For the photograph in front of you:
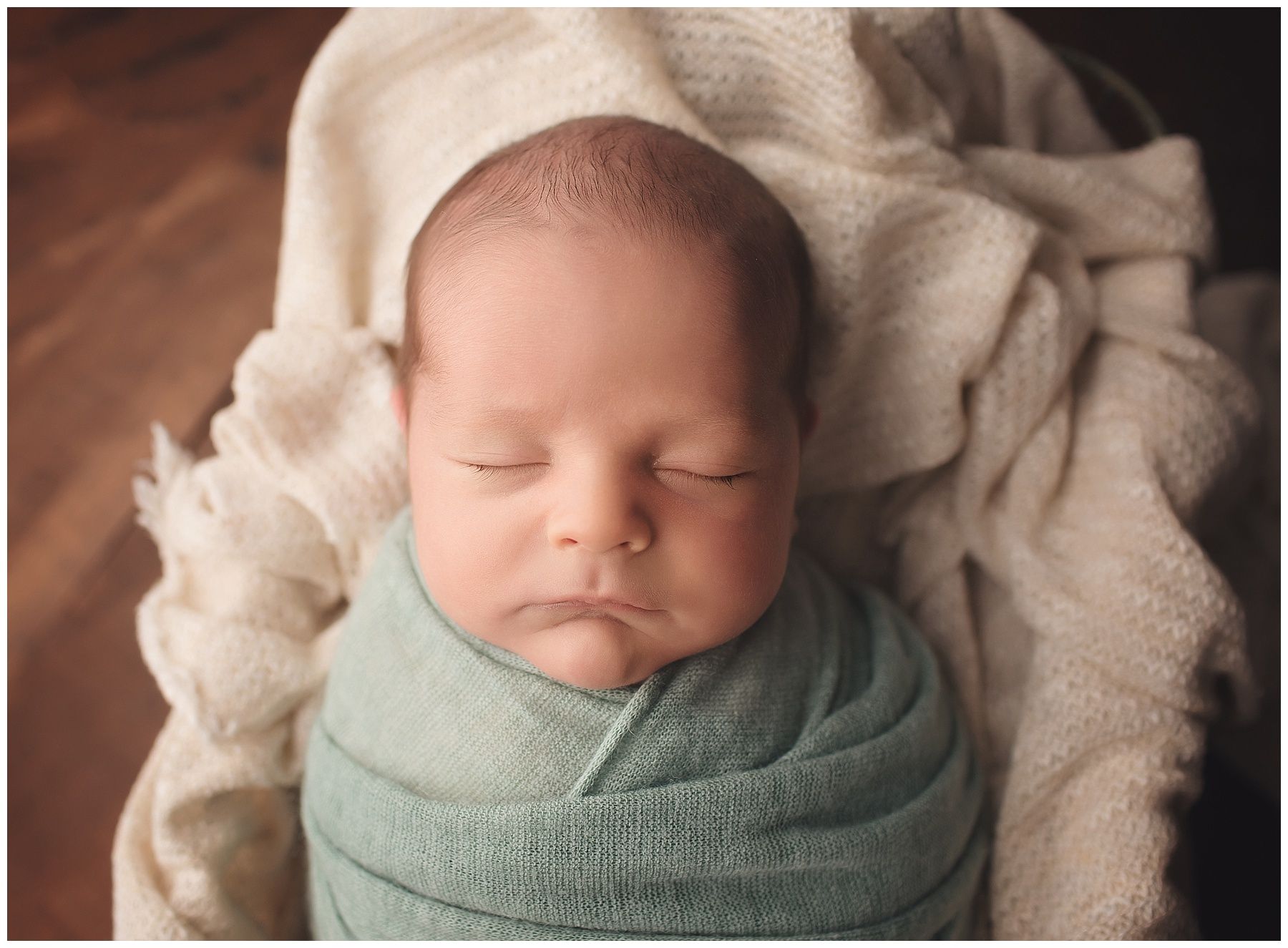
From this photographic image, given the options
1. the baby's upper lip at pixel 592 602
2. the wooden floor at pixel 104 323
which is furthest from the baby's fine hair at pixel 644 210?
the wooden floor at pixel 104 323

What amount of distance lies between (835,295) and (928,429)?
175 mm

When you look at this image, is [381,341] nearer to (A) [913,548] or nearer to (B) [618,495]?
(B) [618,495]

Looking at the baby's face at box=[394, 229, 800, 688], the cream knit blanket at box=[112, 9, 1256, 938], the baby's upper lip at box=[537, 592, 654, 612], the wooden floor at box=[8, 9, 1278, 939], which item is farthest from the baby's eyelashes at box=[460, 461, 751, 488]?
the wooden floor at box=[8, 9, 1278, 939]

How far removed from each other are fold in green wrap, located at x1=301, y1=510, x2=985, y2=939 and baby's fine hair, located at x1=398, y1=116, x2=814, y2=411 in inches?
10.2

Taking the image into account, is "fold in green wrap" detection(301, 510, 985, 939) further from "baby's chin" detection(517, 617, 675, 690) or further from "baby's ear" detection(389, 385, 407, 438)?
"baby's ear" detection(389, 385, 407, 438)

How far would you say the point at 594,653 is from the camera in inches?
29.2

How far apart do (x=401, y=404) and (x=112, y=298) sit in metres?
0.66

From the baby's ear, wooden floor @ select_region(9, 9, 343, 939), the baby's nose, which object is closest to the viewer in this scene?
the baby's nose

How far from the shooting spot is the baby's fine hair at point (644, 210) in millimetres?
752

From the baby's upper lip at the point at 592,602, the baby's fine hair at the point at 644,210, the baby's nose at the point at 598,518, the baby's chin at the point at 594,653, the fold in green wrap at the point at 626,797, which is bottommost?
the fold in green wrap at the point at 626,797

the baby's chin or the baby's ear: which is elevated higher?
the baby's ear

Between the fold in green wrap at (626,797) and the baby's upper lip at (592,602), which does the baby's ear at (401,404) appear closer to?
the fold in green wrap at (626,797)

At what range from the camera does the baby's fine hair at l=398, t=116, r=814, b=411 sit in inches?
29.6

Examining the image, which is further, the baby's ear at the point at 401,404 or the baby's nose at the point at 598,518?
the baby's ear at the point at 401,404
